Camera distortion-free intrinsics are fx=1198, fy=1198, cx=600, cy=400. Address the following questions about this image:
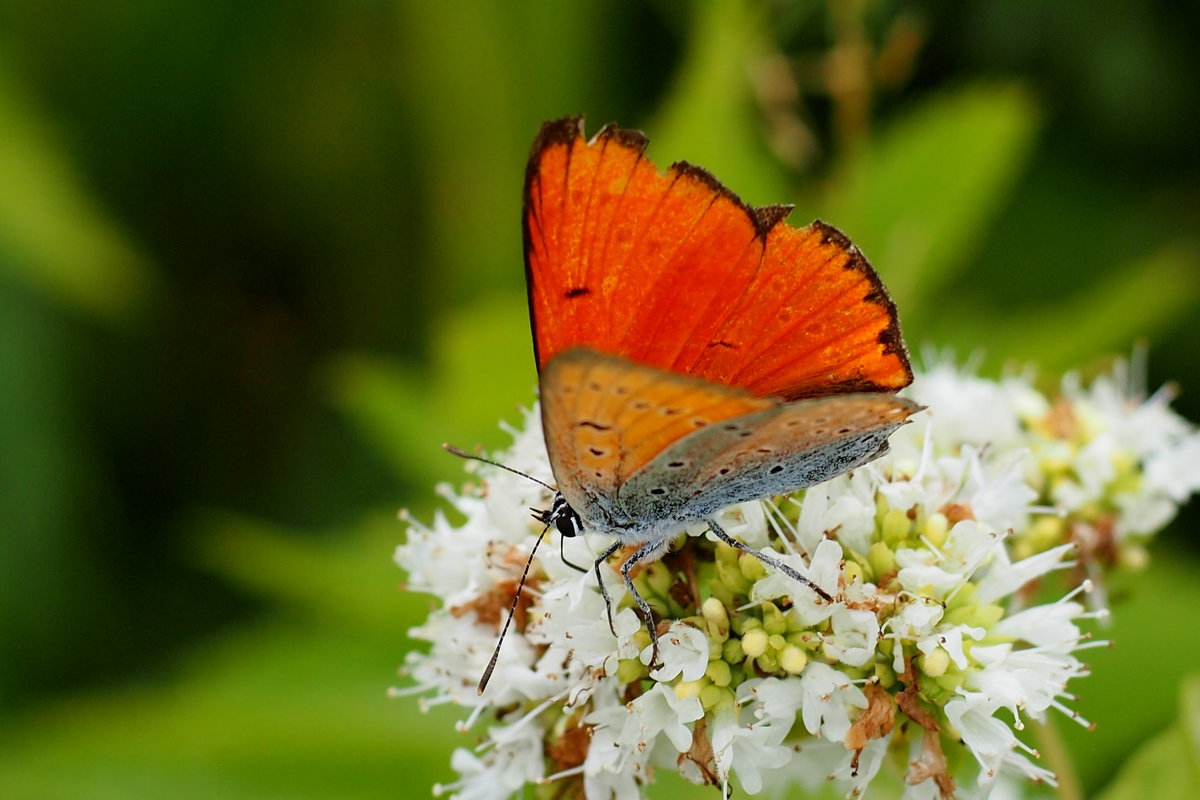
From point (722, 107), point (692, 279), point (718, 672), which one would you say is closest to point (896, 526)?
point (718, 672)

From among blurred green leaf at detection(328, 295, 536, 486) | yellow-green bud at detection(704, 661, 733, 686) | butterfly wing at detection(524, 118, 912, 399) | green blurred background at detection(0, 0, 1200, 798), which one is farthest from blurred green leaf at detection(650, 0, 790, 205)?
yellow-green bud at detection(704, 661, 733, 686)

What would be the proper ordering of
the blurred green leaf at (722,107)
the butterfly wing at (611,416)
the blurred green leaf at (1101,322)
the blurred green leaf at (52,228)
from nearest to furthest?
the butterfly wing at (611,416) → the blurred green leaf at (1101,322) → the blurred green leaf at (722,107) → the blurred green leaf at (52,228)

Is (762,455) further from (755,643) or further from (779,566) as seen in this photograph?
(755,643)

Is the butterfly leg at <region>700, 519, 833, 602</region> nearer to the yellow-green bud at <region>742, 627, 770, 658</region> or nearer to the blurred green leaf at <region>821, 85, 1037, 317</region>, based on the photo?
the yellow-green bud at <region>742, 627, 770, 658</region>

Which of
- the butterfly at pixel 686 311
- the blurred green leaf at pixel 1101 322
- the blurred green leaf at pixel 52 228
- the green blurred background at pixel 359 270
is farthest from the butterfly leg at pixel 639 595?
the blurred green leaf at pixel 52 228

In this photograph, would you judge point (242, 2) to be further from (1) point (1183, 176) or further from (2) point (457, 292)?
(1) point (1183, 176)

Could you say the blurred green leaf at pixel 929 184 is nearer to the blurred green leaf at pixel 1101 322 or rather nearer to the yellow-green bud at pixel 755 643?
the blurred green leaf at pixel 1101 322
